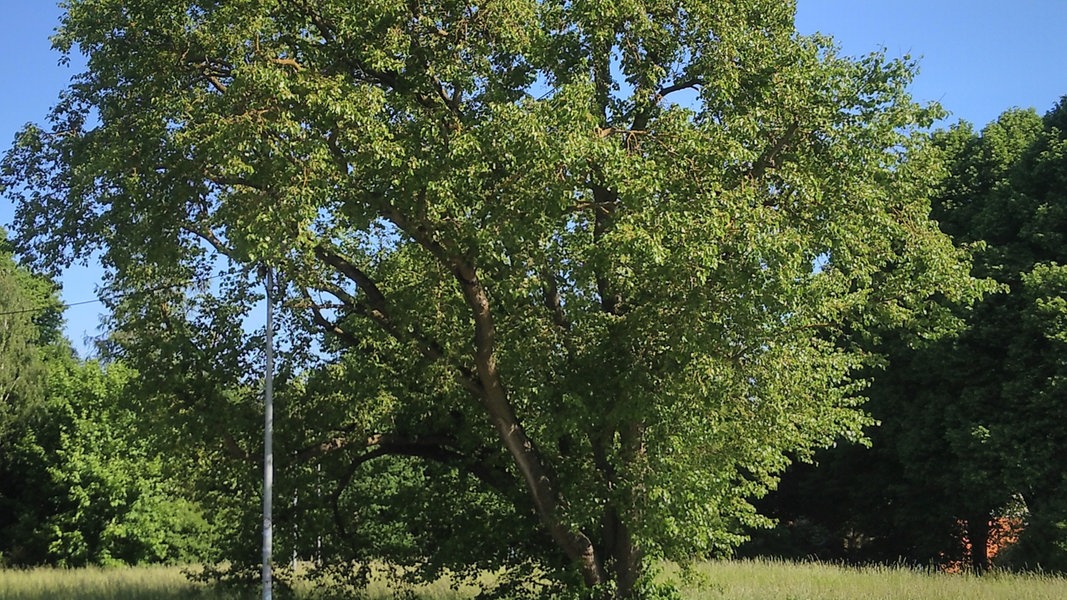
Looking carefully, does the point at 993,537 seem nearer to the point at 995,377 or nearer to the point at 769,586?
the point at 995,377

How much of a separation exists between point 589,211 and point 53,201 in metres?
6.97

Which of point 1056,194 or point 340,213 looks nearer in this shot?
point 340,213

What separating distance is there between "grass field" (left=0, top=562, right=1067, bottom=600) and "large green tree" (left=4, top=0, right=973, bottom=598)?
328 centimetres

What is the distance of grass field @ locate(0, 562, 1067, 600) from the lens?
17.4 metres

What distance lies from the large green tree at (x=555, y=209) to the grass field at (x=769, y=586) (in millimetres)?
3278

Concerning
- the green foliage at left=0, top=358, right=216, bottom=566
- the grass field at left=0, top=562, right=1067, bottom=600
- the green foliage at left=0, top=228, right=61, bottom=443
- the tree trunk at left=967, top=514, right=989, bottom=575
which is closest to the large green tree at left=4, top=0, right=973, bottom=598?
the grass field at left=0, top=562, right=1067, bottom=600

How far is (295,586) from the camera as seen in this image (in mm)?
18375

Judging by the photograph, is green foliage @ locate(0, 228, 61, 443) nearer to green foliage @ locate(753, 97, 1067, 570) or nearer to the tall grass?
the tall grass

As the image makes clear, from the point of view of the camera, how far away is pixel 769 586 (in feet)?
62.8

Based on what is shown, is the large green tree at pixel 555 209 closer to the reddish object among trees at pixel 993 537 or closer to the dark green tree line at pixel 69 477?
the reddish object among trees at pixel 993 537

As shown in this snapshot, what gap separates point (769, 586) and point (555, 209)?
11.4 m

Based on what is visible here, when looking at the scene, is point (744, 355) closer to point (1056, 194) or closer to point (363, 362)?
point (363, 362)

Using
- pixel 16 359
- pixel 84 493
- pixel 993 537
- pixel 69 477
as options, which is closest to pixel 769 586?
pixel 993 537

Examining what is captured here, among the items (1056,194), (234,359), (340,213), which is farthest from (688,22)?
(1056,194)
